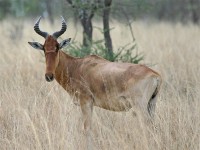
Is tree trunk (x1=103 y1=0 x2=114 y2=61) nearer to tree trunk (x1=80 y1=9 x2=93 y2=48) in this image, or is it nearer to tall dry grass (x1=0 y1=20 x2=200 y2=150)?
tree trunk (x1=80 y1=9 x2=93 y2=48)

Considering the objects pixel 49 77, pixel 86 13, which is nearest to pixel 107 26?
pixel 86 13

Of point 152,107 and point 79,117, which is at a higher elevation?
point 152,107

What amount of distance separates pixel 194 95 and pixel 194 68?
8.58 feet

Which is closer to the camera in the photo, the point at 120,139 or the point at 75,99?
the point at 120,139

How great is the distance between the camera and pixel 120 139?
5199 millimetres

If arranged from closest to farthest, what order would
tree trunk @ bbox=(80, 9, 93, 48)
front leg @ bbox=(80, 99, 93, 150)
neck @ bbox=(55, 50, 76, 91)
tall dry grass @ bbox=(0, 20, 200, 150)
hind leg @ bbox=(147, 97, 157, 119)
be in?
tall dry grass @ bbox=(0, 20, 200, 150), hind leg @ bbox=(147, 97, 157, 119), front leg @ bbox=(80, 99, 93, 150), neck @ bbox=(55, 50, 76, 91), tree trunk @ bbox=(80, 9, 93, 48)

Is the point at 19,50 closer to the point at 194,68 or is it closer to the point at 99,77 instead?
the point at 194,68

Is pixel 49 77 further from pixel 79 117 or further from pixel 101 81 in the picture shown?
pixel 79 117

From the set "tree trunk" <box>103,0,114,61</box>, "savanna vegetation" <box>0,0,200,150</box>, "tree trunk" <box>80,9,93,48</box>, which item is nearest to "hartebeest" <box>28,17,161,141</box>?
"savanna vegetation" <box>0,0,200,150</box>

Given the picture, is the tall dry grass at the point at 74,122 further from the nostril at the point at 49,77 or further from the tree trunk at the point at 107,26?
the tree trunk at the point at 107,26

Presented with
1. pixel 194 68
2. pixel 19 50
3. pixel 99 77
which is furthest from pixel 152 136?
pixel 19 50

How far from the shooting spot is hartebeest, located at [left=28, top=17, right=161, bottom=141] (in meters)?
5.63

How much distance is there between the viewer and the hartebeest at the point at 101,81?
563 cm

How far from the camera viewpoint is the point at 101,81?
6043 mm
